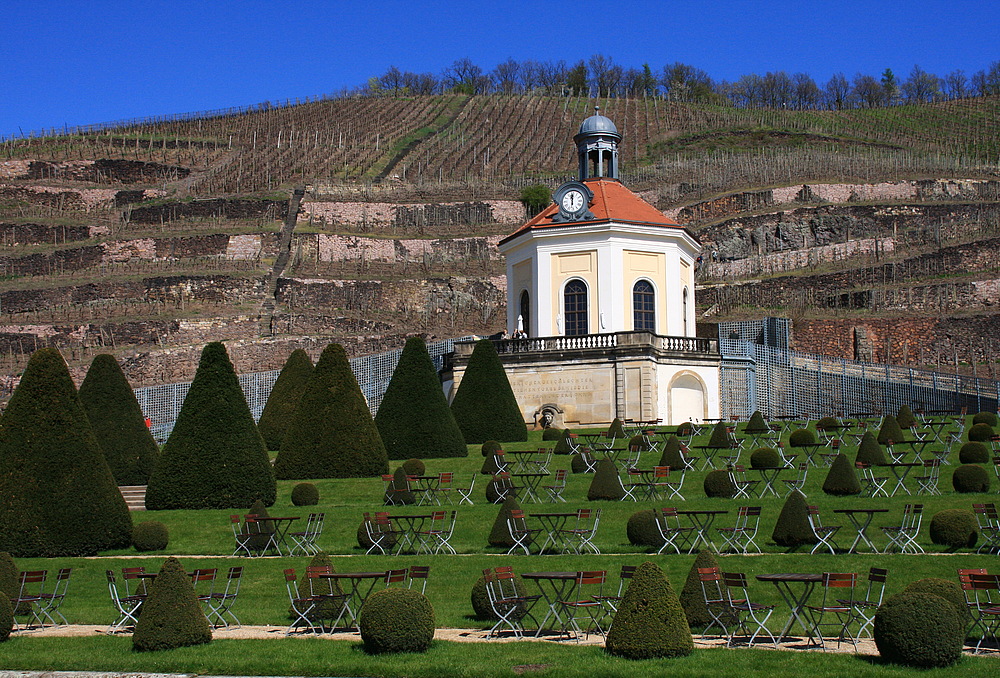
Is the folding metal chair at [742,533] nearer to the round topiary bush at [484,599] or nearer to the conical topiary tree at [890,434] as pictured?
the round topiary bush at [484,599]

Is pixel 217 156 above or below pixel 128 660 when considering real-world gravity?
above

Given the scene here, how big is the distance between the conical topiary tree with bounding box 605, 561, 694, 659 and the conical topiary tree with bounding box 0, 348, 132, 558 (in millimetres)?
11348

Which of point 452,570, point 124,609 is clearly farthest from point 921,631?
point 124,609

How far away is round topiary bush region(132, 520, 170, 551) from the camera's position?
1975 centimetres

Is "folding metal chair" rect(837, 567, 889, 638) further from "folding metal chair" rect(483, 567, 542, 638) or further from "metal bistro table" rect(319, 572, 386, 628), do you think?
"metal bistro table" rect(319, 572, 386, 628)

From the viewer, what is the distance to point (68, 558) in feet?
63.0

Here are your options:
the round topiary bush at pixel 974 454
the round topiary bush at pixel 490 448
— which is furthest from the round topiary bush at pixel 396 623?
the round topiary bush at pixel 974 454

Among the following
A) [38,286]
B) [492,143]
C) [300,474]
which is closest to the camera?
[300,474]

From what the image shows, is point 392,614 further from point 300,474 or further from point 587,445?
point 587,445

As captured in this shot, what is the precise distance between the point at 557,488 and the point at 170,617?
10.7 m

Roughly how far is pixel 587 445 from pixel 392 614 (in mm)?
16041

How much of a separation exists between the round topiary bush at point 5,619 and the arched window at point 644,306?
91.2 feet

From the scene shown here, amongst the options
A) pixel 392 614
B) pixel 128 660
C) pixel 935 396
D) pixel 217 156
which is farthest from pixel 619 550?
pixel 217 156

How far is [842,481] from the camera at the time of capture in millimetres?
21125
